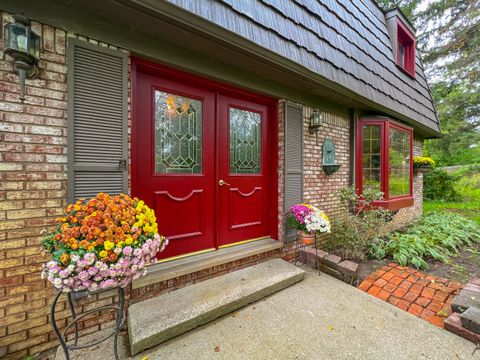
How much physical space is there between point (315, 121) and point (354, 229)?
5.65ft

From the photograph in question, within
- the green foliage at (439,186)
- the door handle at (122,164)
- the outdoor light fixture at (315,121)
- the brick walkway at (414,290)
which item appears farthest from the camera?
the green foliage at (439,186)

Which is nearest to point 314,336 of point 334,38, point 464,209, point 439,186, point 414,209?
point 334,38

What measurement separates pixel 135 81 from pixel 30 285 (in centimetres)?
174

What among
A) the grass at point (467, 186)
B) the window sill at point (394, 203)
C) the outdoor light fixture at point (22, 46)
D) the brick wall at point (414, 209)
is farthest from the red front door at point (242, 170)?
the grass at point (467, 186)

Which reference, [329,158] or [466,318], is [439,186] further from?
[466,318]

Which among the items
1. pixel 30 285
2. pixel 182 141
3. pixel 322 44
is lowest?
pixel 30 285

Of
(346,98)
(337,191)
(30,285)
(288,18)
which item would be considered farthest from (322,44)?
(30,285)

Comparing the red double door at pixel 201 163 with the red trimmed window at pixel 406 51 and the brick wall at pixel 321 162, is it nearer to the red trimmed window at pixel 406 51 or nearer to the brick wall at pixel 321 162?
the brick wall at pixel 321 162

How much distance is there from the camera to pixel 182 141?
2318 millimetres

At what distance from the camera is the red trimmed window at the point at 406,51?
5.05m

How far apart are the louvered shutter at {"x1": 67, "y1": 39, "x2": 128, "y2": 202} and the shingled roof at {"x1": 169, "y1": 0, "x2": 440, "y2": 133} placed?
0.74 m

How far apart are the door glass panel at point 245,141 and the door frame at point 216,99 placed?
0.62 ft

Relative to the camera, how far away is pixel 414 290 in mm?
2391

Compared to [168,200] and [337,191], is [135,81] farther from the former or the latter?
[337,191]
